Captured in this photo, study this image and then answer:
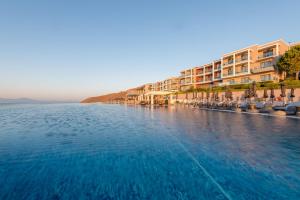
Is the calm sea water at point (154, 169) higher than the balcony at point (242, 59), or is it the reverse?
the balcony at point (242, 59)

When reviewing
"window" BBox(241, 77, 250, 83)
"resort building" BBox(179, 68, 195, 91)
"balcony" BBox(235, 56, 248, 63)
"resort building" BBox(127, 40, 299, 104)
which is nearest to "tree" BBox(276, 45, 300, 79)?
"resort building" BBox(127, 40, 299, 104)

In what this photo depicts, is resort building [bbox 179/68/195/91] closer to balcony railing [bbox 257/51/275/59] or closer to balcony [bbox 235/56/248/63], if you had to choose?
balcony [bbox 235/56/248/63]

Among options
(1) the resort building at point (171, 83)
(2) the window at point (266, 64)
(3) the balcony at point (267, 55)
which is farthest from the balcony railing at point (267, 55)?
(1) the resort building at point (171, 83)

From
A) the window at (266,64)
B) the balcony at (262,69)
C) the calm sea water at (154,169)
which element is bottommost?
the calm sea water at (154,169)

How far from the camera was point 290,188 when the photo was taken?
2.83m

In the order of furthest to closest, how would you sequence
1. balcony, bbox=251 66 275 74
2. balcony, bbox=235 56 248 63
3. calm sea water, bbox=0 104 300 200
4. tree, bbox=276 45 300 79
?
balcony, bbox=235 56 248 63
balcony, bbox=251 66 275 74
tree, bbox=276 45 300 79
calm sea water, bbox=0 104 300 200

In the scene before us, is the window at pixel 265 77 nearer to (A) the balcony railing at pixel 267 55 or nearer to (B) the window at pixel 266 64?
(B) the window at pixel 266 64

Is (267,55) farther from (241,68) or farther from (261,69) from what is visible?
(241,68)

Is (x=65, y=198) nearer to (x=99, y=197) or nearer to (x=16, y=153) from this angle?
(x=99, y=197)

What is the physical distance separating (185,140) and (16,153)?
5.69 metres

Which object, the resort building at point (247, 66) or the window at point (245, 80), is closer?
the resort building at point (247, 66)

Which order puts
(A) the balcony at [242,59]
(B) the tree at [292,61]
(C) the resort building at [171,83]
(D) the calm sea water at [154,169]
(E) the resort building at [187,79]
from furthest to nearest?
(C) the resort building at [171,83]
(E) the resort building at [187,79]
(A) the balcony at [242,59]
(B) the tree at [292,61]
(D) the calm sea water at [154,169]

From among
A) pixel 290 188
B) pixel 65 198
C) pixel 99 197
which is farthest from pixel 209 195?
pixel 65 198

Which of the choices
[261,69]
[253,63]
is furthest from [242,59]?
[261,69]
